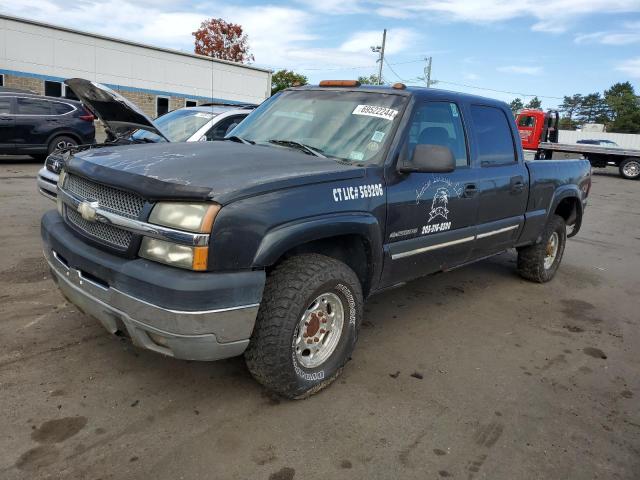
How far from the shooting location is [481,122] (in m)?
4.48

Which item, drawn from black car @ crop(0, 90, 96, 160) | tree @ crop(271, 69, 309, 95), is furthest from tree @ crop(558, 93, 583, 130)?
black car @ crop(0, 90, 96, 160)

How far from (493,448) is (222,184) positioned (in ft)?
6.48

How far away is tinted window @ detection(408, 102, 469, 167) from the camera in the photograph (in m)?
3.73

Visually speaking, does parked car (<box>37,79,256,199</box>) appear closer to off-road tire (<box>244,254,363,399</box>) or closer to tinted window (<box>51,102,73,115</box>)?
off-road tire (<box>244,254,363,399</box>)

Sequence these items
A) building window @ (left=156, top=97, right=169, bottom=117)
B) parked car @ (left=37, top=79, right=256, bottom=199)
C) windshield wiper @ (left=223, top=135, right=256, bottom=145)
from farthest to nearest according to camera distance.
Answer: building window @ (left=156, top=97, right=169, bottom=117)
parked car @ (left=37, top=79, right=256, bottom=199)
windshield wiper @ (left=223, top=135, right=256, bottom=145)

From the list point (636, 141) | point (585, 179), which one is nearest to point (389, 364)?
point (585, 179)

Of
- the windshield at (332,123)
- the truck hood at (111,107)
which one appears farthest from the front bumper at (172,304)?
the truck hood at (111,107)

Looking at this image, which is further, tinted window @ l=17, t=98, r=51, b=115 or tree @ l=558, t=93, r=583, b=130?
tree @ l=558, t=93, r=583, b=130

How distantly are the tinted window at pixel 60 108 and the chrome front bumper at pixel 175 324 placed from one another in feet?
37.0

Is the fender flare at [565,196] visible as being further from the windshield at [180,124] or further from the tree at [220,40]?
the tree at [220,40]

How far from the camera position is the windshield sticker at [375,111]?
11.9ft

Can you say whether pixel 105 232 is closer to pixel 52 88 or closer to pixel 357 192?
pixel 357 192

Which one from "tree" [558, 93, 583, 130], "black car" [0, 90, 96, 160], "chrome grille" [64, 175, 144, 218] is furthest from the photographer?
"tree" [558, 93, 583, 130]

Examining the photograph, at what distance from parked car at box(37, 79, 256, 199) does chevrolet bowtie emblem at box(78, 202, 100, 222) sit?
2.12m
